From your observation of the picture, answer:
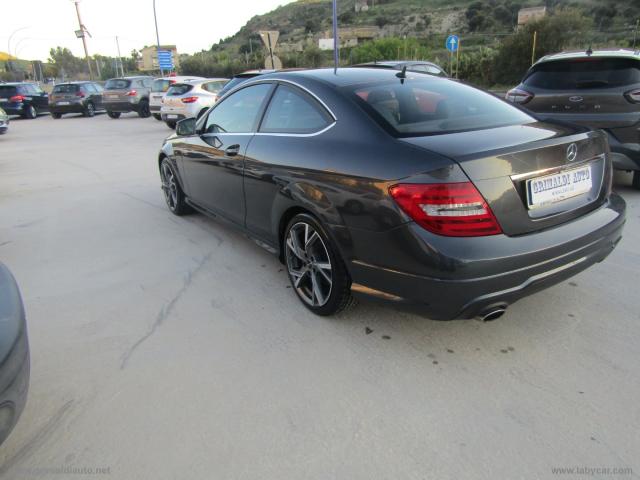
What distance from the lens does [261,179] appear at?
3420mm

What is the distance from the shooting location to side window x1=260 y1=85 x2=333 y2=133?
3047 millimetres

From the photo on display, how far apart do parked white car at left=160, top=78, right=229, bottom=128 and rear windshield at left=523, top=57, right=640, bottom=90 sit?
10.1 m

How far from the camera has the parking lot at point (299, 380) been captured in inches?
80.2

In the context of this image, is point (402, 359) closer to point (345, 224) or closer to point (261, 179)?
point (345, 224)

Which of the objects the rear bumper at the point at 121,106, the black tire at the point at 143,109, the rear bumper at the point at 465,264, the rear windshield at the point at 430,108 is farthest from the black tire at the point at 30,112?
the rear bumper at the point at 465,264

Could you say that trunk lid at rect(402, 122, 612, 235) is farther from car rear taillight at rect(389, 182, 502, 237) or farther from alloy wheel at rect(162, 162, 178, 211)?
alloy wheel at rect(162, 162, 178, 211)

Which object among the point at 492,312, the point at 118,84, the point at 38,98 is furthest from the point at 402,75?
the point at 38,98

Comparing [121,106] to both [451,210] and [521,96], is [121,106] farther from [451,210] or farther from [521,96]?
[451,210]

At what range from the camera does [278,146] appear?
3.27 meters

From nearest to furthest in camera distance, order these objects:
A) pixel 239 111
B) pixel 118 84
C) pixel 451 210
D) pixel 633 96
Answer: pixel 451 210 → pixel 239 111 → pixel 633 96 → pixel 118 84

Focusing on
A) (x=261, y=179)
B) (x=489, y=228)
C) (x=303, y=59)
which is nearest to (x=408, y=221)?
(x=489, y=228)

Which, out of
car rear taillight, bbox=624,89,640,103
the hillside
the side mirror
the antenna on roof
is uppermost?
the hillside

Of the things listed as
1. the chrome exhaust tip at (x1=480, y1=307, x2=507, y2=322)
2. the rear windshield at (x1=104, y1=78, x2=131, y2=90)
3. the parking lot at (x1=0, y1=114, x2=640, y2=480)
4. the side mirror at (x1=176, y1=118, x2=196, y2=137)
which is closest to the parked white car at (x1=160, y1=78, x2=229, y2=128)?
the rear windshield at (x1=104, y1=78, x2=131, y2=90)

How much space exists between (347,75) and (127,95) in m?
18.6
